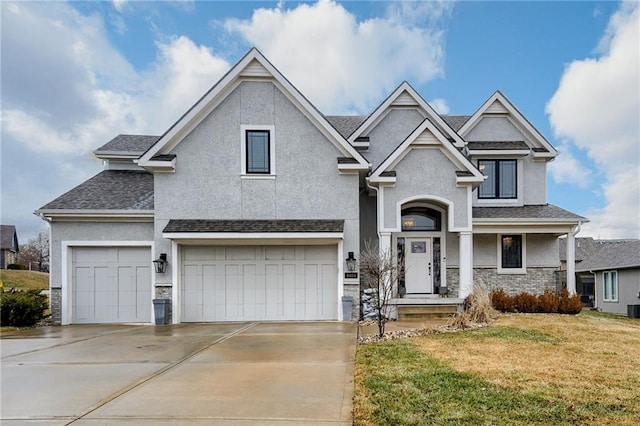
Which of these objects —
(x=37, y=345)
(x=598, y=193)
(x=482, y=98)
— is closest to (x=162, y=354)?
(x=37, y=345)

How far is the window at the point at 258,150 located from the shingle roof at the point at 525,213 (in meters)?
7.66

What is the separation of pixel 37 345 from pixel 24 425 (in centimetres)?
583

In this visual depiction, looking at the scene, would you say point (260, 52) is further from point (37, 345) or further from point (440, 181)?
point (37, 345)

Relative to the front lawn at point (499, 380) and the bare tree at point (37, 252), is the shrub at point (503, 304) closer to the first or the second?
the front lawn at point (499, 380)

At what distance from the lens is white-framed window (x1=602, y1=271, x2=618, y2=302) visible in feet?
86.6

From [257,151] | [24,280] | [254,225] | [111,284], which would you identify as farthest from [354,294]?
[24,280]

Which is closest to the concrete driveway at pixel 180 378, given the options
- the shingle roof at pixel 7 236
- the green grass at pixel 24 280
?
the green grass at pixel 24 280

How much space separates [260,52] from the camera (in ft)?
42.8

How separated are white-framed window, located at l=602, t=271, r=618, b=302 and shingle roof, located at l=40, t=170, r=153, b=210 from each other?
27988 millimetres

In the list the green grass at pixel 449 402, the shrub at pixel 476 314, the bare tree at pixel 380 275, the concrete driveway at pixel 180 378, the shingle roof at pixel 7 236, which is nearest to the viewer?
the green grass at pixel 449 402

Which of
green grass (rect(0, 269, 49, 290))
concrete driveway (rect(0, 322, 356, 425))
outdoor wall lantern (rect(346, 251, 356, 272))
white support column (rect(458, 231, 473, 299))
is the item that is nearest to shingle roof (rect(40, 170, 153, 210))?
concrete driveway (rect(0, 322, 356, 425))

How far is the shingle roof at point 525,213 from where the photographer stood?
1467 cm

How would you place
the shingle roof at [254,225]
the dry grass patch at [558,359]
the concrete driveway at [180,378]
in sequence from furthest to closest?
the shingle roof at [254,225] → the dry grass patch at [558,359] → the concrete driveway at [180,378]

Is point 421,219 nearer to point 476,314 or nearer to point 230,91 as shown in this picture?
point 476,314
